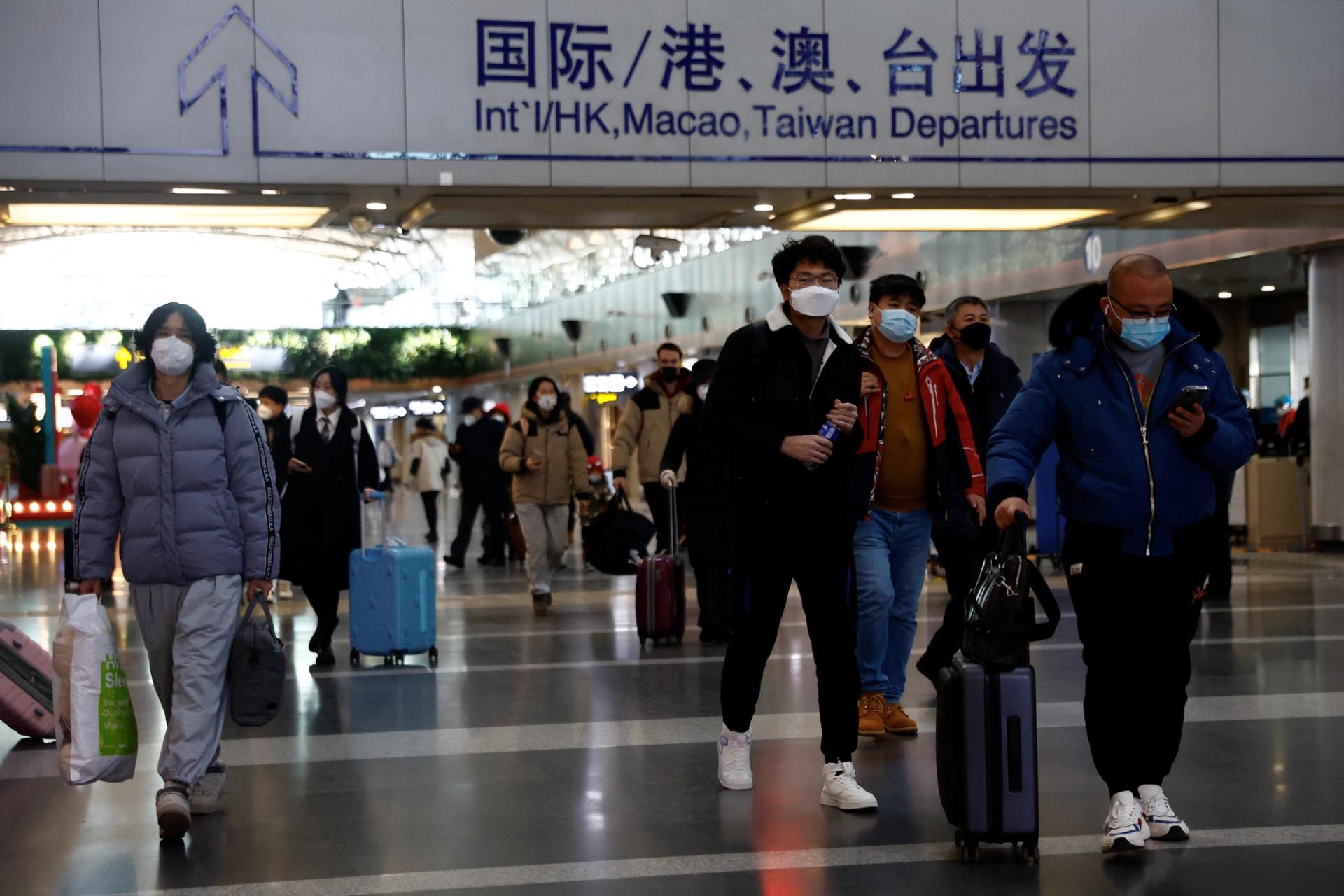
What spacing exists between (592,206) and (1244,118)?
4.69 meters

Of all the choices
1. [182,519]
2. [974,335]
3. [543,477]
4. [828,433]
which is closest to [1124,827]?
[828,433]

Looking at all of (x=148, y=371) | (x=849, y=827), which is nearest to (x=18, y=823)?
(x=148, y=371)

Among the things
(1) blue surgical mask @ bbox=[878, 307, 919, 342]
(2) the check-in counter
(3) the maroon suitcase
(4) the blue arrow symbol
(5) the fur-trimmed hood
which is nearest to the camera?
(5) the fur-trimmed hood

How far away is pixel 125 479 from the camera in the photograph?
223 inches

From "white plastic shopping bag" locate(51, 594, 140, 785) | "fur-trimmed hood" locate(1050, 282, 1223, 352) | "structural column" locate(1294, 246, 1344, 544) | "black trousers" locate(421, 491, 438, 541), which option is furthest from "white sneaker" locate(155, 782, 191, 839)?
"black trousers" locate(421, 491, 438, 541)

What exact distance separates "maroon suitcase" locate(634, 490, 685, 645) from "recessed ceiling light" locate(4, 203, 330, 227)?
3.44 meters

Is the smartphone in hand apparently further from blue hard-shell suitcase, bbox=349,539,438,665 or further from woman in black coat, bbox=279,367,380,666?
woman in black coat, bbox=279,367,380,666

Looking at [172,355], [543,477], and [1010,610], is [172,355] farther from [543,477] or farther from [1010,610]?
[543,477]

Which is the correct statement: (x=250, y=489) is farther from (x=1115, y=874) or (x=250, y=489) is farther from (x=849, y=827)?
(x=1115, y=874)

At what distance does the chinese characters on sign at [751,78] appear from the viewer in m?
10.4

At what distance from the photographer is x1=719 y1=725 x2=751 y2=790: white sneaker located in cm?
588

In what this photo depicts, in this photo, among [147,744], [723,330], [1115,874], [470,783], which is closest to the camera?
[1115,874]

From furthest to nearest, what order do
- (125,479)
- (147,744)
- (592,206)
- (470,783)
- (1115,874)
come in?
(592,206)
(147,744)
(470,783)
(125,479)
(1115,874)

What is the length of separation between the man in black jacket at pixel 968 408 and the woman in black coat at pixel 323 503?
153 inches
